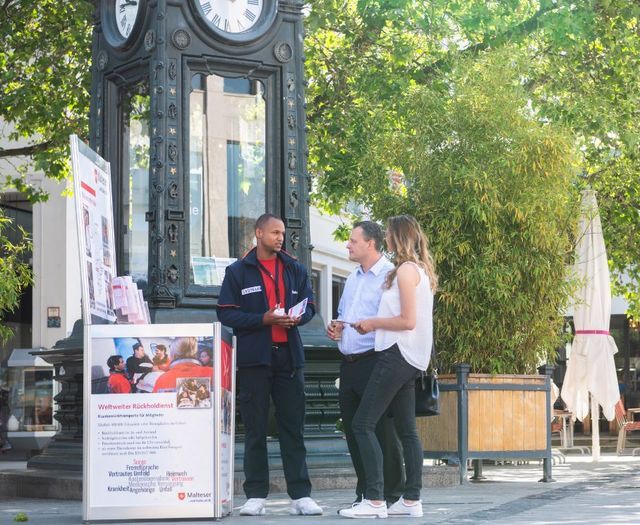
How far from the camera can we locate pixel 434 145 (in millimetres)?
13867

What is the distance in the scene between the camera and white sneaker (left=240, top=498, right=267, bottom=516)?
851cm

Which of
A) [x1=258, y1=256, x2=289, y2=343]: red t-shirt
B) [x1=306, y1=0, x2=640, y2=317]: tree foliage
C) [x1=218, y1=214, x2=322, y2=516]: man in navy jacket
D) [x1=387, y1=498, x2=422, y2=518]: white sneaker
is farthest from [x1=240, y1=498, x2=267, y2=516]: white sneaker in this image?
[x1=306, y1=0, x2=640, y2=317]: tree foliage

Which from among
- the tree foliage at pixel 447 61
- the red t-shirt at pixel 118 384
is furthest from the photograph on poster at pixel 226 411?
the tree foliage at pixel 447 61

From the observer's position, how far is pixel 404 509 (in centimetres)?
852

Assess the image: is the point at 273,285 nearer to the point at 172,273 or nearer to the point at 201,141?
the point at 172,273

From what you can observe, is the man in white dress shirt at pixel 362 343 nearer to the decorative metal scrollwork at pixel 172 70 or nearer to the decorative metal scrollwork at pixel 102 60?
the decorative metal scrollwork at pixel 172 70

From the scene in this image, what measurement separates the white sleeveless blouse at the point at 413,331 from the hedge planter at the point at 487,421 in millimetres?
3634

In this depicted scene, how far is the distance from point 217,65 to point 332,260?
25.5 metres

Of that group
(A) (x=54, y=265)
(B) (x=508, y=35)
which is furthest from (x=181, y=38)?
(A) (x=54, y=265)

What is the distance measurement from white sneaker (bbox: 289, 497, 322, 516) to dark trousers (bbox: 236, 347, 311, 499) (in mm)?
52

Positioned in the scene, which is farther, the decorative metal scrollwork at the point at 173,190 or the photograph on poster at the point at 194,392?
the decorative metal scrollwork at the point at 173,190

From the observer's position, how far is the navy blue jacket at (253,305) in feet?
28.0

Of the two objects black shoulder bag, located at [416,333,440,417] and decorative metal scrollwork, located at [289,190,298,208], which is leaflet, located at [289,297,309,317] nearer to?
black shoulder bag, located at [416,333,440,417]

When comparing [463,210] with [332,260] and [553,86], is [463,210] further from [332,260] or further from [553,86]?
[332,260]
